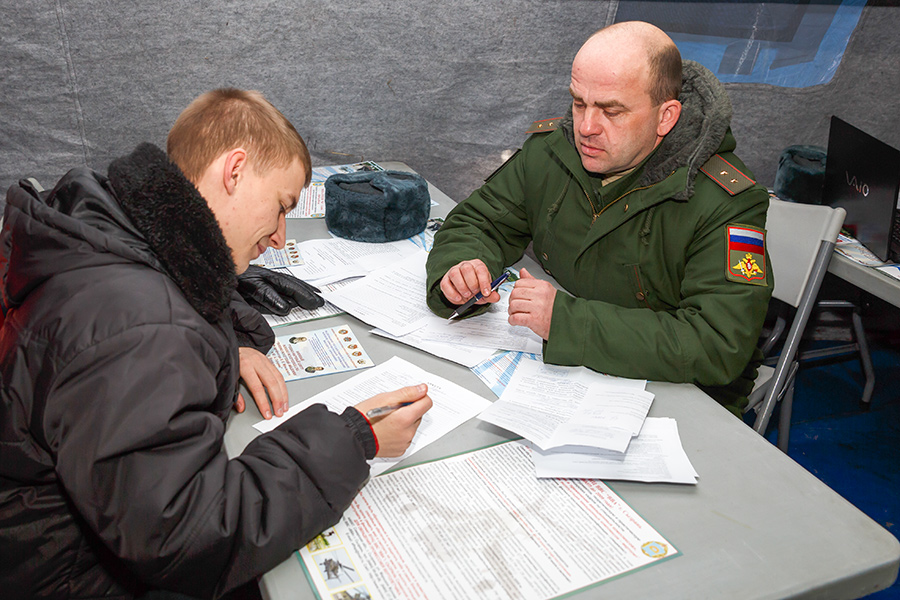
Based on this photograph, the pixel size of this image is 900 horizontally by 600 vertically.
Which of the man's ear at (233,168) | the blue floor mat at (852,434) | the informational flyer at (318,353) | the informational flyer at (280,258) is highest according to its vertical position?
the man's ear at (233,168)

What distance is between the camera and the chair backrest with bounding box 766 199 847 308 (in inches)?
62.3

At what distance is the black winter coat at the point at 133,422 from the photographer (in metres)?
0.66

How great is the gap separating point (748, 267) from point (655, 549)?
637mm

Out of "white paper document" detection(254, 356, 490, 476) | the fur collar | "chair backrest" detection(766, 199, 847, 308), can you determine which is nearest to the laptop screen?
"chair backrest" detection(766, 199, 847, 308)

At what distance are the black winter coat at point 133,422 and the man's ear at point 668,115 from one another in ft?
2.99

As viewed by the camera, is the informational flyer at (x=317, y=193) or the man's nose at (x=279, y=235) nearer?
the man's nose at (x=279, y=235)

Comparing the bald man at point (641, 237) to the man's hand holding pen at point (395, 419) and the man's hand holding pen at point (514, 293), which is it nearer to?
the man's hand holding pen at point (514, 293)

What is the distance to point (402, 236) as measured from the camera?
172 cm

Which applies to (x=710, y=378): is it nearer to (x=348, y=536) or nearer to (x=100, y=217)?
(x=348, y=536)

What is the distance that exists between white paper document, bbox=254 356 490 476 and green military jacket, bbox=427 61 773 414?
19 cm

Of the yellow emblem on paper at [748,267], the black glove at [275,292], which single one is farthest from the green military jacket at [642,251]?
the black glove at [275,292]

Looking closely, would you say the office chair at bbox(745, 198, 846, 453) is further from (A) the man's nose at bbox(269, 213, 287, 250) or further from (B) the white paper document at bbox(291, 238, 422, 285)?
(A) the man's nose at bbox(269, 213, 287, 250)

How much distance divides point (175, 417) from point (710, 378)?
893 millimetres

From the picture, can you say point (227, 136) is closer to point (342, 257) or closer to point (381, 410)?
point (381, 410)
